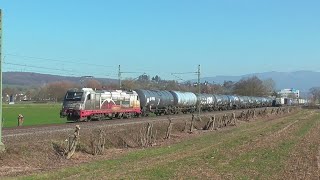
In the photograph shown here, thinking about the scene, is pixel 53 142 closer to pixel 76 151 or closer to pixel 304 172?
pixel 76 151

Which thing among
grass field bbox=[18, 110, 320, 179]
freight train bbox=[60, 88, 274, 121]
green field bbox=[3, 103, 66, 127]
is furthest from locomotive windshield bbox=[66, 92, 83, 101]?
grass field bbox=[18, 110, 320, 179]

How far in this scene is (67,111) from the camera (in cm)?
4694

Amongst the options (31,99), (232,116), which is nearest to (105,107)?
(232,116)

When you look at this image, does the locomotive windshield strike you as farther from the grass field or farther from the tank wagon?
the grass field

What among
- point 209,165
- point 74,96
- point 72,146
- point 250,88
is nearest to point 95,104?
point 74,96

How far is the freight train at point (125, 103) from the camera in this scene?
47.0 m

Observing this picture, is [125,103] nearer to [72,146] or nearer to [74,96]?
[74,96]

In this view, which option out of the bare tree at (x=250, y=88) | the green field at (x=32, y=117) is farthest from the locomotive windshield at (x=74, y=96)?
the bare tree at (x=250, y=88)

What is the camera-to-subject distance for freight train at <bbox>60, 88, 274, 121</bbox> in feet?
154

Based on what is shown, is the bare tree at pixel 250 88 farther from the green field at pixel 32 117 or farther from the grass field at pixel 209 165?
the grass field at pixel 209 165

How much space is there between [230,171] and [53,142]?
439 inches

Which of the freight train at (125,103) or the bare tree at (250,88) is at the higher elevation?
the bare tree at (250,88)

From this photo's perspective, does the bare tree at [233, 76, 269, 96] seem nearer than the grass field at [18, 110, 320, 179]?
No

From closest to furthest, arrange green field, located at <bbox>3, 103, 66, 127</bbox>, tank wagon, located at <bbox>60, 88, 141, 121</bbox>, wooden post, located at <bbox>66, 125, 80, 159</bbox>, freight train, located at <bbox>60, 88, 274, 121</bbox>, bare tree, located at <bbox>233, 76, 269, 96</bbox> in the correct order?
1. wooden post, located at <bbox>66, 125, 80, 159</bbox>
2. tank wagon, located at <bbox>60, 88, 141, 121</bbox>
3. freight train, located at <bbox>60, 88, 274, 121</bbox>
4. green field, located at <bbox>3, 103, 66, 127</bbox>
5. bare tree, located at <bbox>233, 76, 269, 96</bbox>
